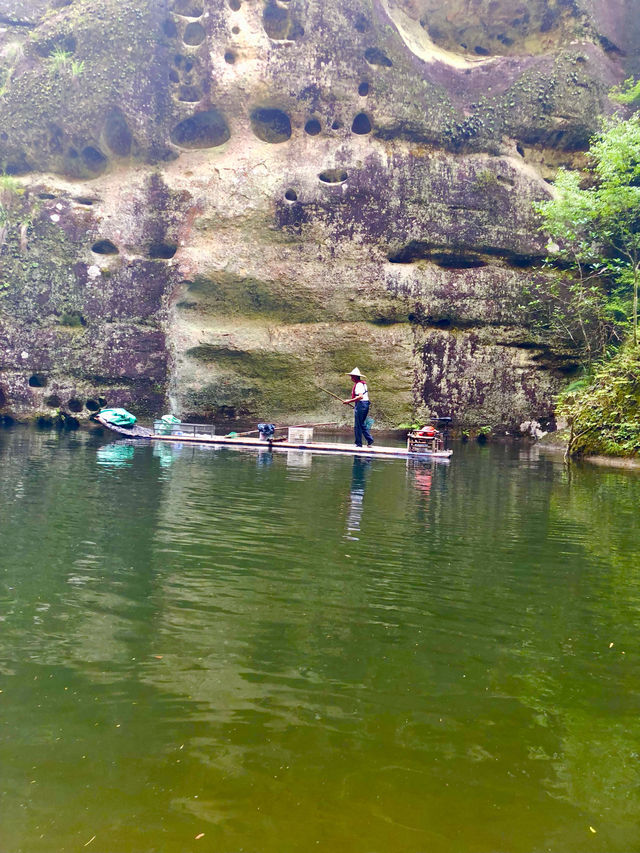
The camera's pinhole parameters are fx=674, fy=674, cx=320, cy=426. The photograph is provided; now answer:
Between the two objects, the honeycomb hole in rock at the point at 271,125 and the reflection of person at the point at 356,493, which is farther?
the honeycomb hole in rock at the point at 271,125

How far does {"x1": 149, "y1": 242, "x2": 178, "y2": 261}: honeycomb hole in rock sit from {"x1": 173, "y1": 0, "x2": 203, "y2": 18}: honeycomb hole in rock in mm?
9196

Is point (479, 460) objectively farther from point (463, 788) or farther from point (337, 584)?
point (463, 788)

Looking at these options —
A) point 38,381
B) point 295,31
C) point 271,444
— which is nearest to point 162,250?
point 38,381

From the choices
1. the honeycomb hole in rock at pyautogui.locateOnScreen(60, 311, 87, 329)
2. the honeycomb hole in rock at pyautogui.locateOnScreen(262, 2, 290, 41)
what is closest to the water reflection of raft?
the honeycomb hole in rock at pyautogui.locateOnScreen(60, 311, 87, 329)

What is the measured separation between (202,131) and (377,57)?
26.0ft

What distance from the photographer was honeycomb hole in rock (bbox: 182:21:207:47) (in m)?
27.2

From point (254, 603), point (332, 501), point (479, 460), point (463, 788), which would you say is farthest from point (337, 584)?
point (479, 460)

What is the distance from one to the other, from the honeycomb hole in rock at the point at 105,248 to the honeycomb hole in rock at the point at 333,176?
8.75 m

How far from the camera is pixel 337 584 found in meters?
5.45

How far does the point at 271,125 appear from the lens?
28.5 meters

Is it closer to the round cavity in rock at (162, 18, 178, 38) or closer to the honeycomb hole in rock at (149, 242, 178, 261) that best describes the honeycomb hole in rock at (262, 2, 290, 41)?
the round cavity in rock at (162, 18, 178, 38)

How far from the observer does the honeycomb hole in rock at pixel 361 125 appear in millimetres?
28233

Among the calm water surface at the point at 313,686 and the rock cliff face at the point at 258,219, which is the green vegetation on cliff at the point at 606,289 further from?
the calm water surface at the point at 313,686

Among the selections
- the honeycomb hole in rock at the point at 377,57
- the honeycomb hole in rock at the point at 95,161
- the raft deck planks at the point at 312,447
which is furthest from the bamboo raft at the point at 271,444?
the honeycomb hole in rock at the point at 377,57
